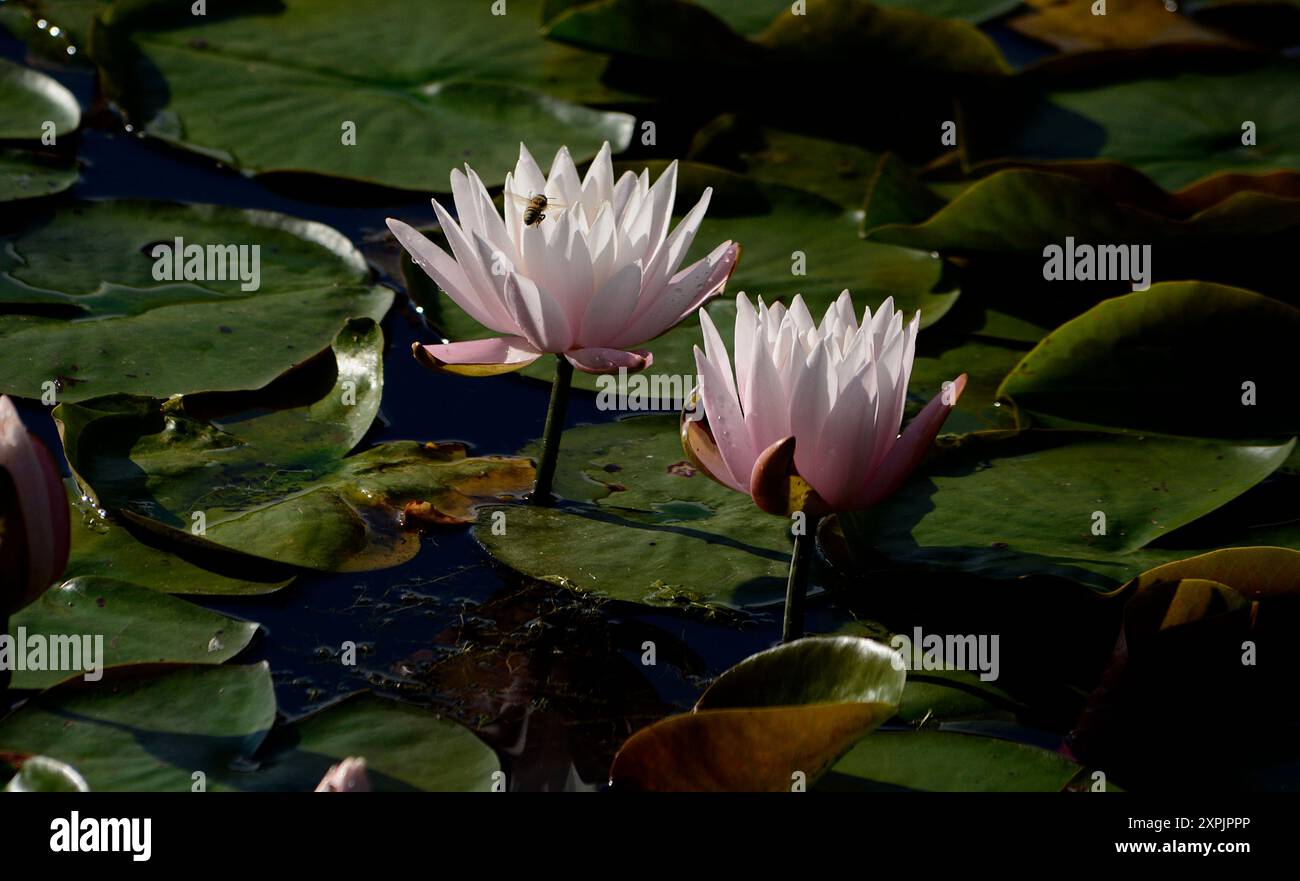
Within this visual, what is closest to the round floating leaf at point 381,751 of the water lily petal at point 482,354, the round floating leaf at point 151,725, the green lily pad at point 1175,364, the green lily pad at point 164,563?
the round floating leaf at point 151,725

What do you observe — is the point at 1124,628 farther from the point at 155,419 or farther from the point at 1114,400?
the point at 155,419

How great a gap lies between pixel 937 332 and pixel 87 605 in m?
2.17

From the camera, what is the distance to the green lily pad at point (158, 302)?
282 cm

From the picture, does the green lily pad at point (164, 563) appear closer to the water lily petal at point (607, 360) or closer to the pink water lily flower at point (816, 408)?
the water lily petal at point (607, 360)

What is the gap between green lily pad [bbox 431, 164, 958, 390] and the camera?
125 inches

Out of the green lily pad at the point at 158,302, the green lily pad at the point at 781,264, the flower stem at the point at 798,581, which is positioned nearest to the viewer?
the flower stem at the point at 798,581

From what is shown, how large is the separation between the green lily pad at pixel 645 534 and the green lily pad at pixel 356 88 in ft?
4.18

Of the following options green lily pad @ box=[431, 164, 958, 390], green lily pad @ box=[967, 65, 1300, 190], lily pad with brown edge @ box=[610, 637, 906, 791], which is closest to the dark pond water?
lily pad with brown edge @ box=[610, 637, 906, 791]

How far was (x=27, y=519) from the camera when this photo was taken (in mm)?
1761

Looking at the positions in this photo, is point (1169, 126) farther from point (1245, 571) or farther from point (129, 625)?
A: point (129, 625)

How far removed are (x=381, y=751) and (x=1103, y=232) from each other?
2.29 meters

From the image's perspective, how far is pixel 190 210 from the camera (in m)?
3.41
